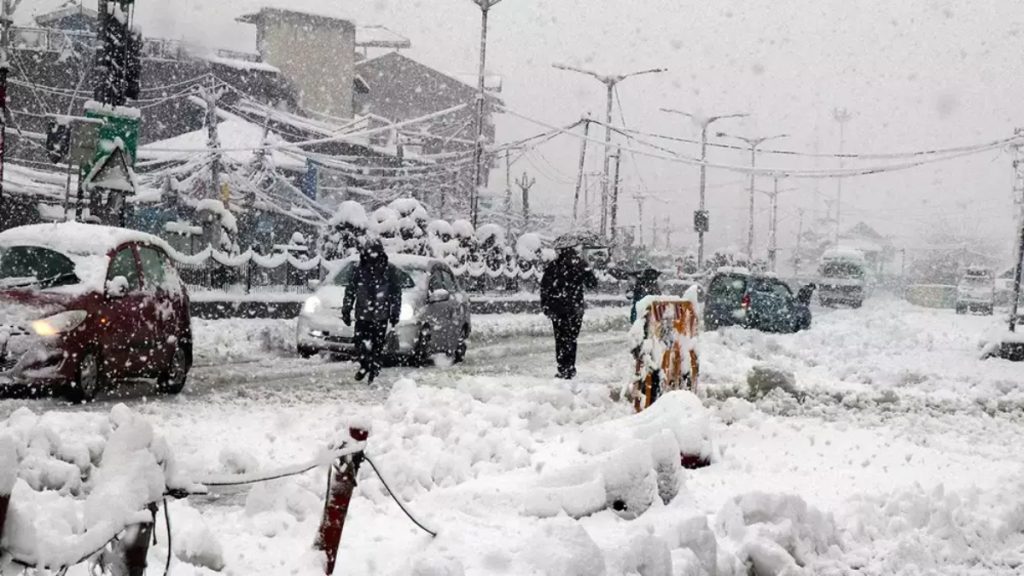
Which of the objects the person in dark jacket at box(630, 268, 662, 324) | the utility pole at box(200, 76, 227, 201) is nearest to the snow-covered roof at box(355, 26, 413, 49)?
the utility pole at box(200, 76, 227, 201)

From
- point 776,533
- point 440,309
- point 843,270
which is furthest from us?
point 843,270

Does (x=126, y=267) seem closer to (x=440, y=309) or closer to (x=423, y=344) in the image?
(x=423, y=344)

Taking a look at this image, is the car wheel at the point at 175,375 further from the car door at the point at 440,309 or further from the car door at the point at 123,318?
the car door at the point at 440,309

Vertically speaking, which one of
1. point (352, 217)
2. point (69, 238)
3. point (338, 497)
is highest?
point (352, 217)

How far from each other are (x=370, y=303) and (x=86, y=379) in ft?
13.6

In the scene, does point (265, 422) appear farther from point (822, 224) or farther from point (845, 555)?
point (822, 224)

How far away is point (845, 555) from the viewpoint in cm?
578

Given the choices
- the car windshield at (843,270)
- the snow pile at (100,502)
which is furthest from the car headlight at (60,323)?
the car windshield at (843,270)

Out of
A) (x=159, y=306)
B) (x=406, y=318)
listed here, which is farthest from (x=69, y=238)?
(x=406, y=318)

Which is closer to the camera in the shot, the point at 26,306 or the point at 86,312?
the point at 26,306

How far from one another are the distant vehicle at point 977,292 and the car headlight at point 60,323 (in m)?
46.6

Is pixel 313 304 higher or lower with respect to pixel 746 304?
higher

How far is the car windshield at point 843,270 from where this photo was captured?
53688 millimetres

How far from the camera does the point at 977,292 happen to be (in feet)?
158
